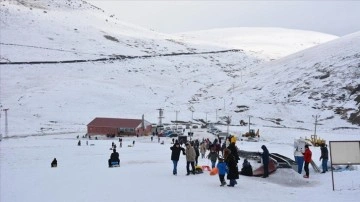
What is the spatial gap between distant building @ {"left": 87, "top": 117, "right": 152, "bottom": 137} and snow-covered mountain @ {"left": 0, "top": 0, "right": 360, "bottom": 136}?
6270 mm

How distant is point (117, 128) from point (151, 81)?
52814 millimetres

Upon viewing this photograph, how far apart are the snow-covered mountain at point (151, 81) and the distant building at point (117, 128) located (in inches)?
247

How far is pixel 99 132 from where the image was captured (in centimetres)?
6619

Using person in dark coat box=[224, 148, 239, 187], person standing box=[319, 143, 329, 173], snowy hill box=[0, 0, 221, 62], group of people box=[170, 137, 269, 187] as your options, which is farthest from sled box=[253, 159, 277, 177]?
snowy hill box=[0, 0, 221, 62]

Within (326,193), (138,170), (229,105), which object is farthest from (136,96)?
(326,193)

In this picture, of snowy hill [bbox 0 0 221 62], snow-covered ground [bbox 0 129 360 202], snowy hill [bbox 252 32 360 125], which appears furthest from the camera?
snowy hill [bbox 0 0 221 62]

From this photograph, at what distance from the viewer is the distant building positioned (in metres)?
66.0

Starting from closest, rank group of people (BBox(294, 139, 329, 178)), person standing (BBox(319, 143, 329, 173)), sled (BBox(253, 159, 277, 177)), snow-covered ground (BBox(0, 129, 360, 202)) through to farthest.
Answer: snow-covered ground (BBox(0, 129, 360, 202))
group of people (BBox(294, 139, 329, 178))
sled (BBox(253, 159, 277, 177))
person standing (BBox(319, 143, 329, 173))

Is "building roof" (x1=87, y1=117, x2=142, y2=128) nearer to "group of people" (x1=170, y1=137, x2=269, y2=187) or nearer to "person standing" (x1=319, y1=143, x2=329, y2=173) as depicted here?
"group of people" (x1=170, y1=137, x2=269, y2=187)

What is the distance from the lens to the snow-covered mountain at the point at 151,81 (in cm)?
8200

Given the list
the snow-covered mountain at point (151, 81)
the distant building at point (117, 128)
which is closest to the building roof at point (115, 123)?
the distant building at point (117, 128)

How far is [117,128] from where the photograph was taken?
66438 millimetres

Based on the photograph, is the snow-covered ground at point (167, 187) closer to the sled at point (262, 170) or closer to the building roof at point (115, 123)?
the sled at point (262, 170)

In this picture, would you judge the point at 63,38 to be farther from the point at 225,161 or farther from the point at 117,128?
the point at 225,161
